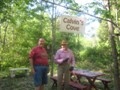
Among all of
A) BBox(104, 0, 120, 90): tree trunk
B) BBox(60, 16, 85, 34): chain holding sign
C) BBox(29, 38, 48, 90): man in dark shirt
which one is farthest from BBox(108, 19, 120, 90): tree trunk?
BBox(29, 38, 48, 90): man in dark shirt

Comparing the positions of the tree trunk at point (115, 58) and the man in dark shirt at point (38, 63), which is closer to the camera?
the man in dark shirt at point (38, 63)

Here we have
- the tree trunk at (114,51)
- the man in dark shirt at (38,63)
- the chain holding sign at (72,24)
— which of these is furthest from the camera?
the tree trunk at (114,51)

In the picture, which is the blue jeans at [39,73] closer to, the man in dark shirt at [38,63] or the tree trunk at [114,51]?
the man in dark shirt at [38,63]

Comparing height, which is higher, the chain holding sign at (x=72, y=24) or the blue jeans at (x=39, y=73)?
the chain holding sign at (x=72, y=24)

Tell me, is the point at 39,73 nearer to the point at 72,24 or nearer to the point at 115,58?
the point at 72,24

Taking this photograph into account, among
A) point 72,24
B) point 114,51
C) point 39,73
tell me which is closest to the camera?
point 72,24

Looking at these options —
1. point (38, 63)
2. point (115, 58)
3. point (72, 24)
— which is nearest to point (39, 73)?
point (38, 63)

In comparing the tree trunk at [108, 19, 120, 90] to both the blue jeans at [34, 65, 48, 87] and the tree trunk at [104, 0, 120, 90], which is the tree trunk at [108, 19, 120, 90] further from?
the blue jeans at [34, 65, 48, 87]

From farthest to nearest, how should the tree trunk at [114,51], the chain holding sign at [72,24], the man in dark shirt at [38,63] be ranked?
the tree trunk at [114,51] → the man in dark shirt at [38,63] → the chain holding sign at [72,24]

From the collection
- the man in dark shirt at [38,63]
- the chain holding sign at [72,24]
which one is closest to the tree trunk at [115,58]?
the chain holding sign at [72,24]

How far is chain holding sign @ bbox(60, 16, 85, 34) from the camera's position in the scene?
5.11m

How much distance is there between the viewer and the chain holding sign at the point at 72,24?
5109 mm

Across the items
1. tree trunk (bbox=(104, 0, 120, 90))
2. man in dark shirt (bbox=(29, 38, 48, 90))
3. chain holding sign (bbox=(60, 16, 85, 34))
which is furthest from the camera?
tree trunk (bbox=(104, 0, 120, 90))

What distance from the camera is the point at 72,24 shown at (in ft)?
Answer: 17.1
